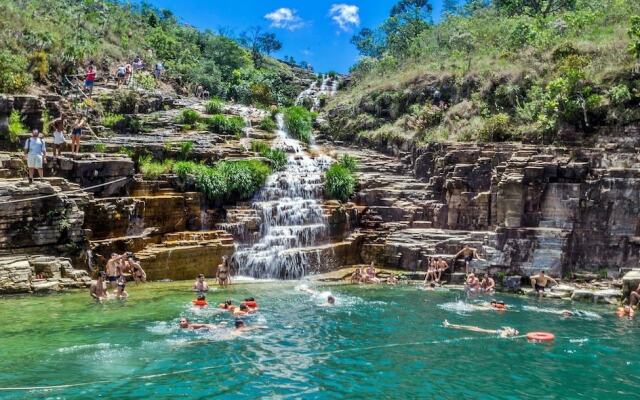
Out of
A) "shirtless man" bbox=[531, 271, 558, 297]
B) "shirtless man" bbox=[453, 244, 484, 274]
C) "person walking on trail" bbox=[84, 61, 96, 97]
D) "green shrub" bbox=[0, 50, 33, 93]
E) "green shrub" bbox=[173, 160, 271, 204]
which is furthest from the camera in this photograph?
"person walking on trail" bbox=[84, 61, 96, 97]

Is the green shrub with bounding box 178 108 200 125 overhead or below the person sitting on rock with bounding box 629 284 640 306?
overhead

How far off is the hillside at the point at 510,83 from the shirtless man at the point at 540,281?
7856mm

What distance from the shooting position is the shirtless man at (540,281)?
22153 millimetres

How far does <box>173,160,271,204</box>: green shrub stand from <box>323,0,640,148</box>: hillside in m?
10.7

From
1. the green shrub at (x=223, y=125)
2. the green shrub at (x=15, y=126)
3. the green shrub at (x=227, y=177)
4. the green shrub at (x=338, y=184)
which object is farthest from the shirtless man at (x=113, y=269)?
the green shrub at (x=223, y=125)

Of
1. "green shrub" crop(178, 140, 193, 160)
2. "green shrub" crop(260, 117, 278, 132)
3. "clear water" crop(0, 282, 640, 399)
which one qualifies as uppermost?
"green shrub" crop(260, 117, 278, 132)

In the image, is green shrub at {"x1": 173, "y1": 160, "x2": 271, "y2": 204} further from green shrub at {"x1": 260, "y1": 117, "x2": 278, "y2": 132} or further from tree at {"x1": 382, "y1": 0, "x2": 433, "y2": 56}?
tree at {"x1": 382, "y1": 0, "x2": 433, "y2": 56}

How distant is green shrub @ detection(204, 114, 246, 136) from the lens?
1278 inches

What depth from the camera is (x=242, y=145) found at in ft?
102

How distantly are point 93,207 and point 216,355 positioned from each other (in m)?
11.8

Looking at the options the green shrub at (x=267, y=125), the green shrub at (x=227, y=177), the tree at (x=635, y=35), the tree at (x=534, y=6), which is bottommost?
the green shrub at (x=227, y=177)

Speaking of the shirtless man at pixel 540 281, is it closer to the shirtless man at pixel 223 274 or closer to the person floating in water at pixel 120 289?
the shirtless man at pixel 223 274

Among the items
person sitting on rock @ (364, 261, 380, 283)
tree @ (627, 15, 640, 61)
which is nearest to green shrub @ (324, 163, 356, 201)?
person sitting on rock @ (364, 261, 380, 283)

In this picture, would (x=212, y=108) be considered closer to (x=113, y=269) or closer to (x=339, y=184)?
(x=339, y=184)
